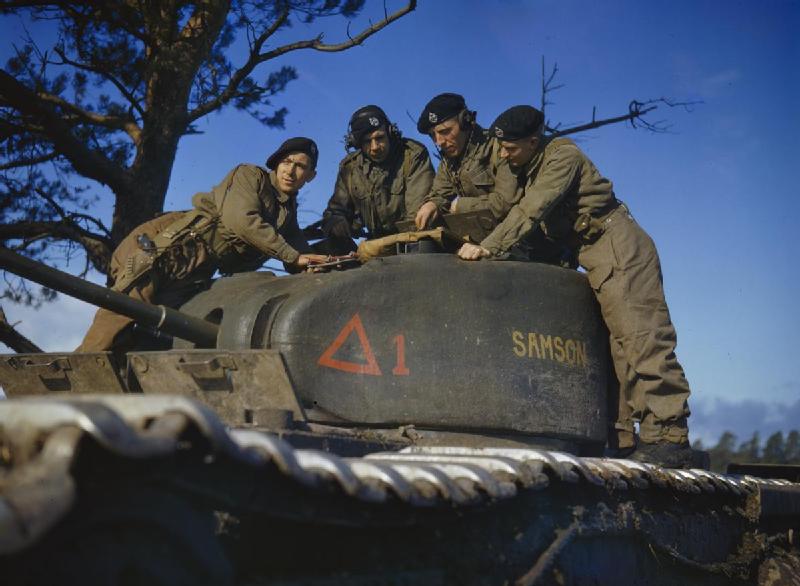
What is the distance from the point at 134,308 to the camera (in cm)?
485

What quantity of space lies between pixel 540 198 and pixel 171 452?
11.7 feet

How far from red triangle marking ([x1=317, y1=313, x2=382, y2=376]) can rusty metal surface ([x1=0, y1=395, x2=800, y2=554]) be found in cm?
116

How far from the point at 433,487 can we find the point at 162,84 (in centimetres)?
858

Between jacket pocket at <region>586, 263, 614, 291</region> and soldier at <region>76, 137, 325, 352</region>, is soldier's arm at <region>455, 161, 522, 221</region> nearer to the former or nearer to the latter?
jacket pocket at <region>586, 263, 614, 291</region>

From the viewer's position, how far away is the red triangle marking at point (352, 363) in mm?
4398

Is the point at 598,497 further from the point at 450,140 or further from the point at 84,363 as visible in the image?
the point at 450,140

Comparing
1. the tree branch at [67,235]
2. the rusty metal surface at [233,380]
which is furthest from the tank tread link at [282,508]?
the tree branch at [67,235]

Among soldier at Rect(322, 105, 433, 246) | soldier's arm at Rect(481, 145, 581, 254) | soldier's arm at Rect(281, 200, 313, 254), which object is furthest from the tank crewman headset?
soldier's arm at Rect(481, 145, 581, 254)

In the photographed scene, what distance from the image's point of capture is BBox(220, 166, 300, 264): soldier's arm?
18.1ft

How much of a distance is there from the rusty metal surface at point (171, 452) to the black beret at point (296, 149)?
3006mm

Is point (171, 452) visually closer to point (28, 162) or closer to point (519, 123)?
point (519, 123)

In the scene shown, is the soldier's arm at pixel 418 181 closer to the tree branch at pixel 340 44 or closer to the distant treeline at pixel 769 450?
the tree branch at pixel 340 44

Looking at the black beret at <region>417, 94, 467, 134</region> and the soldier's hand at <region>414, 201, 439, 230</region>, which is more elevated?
the black beret at <region>417, 94, 467, 134</region>

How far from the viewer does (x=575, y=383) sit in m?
4.81
